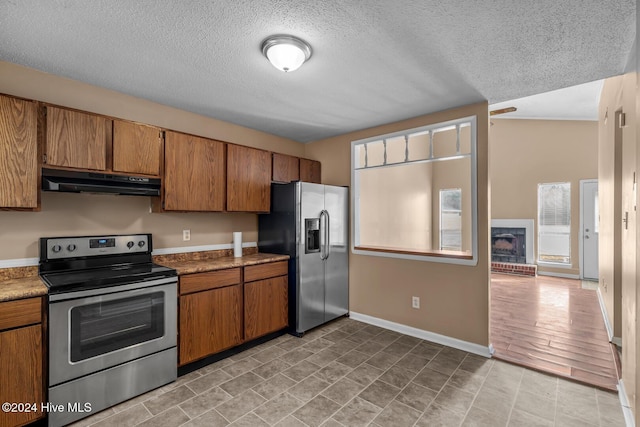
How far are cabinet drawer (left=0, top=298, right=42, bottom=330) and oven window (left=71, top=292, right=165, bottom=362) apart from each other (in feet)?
0.63

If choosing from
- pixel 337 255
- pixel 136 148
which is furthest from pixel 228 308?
pixel 136 148

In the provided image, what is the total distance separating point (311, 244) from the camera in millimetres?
3754

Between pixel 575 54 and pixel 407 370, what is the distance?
2850 millimetres

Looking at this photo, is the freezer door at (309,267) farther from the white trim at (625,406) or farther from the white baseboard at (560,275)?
the white baseboard at (560,275)

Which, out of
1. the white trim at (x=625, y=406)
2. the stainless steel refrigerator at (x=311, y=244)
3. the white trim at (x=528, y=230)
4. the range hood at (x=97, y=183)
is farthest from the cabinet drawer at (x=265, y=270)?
the white trim at (x=528, y=230)

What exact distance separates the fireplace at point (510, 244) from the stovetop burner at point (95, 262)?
24.4 feet

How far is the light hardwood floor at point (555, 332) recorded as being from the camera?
280cm

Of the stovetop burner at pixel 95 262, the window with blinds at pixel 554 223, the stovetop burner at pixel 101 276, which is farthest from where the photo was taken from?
the window with blinds at pixel 554 223

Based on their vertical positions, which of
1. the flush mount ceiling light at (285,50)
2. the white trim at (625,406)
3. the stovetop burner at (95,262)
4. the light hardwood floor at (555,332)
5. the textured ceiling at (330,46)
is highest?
the textured ceiling at (330,46)

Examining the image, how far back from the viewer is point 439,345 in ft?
10.9

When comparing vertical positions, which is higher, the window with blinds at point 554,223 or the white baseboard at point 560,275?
the window with blinds at point 554,223

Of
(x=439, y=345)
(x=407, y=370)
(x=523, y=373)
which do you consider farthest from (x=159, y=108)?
(x=523, y=373)

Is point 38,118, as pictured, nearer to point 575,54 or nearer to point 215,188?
point 215,188

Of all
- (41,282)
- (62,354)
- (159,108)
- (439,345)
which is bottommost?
(439,345)
